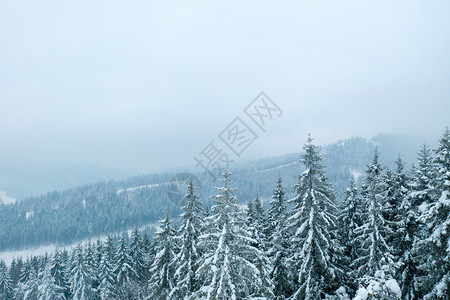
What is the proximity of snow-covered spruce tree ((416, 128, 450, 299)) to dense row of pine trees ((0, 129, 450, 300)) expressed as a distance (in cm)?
5

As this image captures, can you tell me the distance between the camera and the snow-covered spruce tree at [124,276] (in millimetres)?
41594

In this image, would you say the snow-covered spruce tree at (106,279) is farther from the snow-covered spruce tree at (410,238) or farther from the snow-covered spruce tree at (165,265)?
the snow-covered spruce tree at (410,238)

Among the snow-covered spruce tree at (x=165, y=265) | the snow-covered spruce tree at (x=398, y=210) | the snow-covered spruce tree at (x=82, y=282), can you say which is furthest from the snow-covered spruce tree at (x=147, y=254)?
the snow-covered spruce tree at (x=398, y=210)

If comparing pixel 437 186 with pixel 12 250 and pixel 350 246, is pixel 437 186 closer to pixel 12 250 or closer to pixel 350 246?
pixel 350 246

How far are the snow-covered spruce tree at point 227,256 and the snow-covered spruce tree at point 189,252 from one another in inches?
223

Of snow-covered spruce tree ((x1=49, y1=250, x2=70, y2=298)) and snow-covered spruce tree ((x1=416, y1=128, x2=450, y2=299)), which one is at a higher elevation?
snow-covered spruce tree ((x1=416, y1=128, x2=450, y2=299))

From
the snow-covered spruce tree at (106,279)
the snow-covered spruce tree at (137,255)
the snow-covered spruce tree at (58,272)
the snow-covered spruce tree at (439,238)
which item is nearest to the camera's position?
the snow-covered spruce tree at (439,238)

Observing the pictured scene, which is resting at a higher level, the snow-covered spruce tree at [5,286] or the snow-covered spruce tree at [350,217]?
the snow-covered spruce tree at [350,217]

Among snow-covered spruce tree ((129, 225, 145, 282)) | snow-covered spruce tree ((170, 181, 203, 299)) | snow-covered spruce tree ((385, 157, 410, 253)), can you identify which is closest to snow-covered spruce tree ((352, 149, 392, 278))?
snow-covered spruce tree ((385, 157, 410, 253))

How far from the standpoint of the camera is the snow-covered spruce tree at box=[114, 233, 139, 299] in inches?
1638

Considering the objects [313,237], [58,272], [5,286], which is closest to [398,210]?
[313,237]

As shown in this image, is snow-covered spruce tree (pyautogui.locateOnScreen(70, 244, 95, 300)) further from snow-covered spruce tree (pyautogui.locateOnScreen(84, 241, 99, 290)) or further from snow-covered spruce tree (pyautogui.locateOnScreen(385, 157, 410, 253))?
snow-covered spruce tree (pyautogui.locateOnScreen(385, 157, 410, 253))

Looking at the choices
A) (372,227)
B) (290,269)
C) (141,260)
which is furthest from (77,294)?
(372,227)

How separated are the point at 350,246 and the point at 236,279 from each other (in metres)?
14.8
